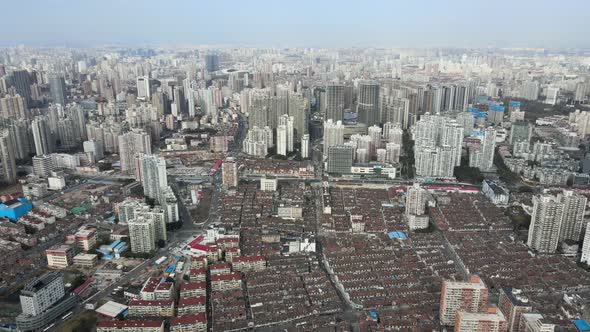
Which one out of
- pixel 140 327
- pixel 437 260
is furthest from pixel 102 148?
pixel 437 260

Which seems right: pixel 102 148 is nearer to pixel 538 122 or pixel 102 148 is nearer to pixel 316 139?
pixel 316 139

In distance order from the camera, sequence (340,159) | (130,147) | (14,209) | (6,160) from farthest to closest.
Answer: (130,147)
(340,159)
(6,160)
(14,209)

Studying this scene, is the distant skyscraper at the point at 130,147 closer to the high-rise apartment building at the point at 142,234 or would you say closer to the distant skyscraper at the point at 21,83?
the high-rise apartment building at the point at 142,234

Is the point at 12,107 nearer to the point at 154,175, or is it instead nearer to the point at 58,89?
the point at 58,89

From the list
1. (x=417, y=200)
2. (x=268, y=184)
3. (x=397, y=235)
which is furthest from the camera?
(x=268, y=184)

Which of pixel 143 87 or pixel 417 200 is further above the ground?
pixel 143 87

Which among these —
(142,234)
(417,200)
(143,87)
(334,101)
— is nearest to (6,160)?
(142,234)
